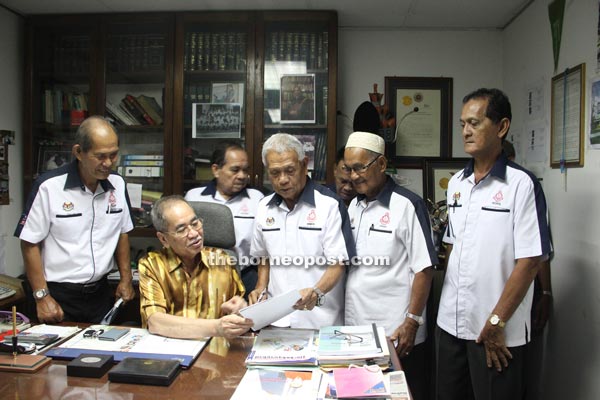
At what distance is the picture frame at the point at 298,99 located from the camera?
A: 10.4 ft

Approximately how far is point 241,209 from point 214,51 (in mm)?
1314

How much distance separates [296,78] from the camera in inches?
125

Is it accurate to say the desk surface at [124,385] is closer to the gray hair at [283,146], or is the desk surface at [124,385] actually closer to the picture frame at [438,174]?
the gray hair at [283,146]

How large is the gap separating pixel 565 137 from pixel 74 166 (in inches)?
97.9

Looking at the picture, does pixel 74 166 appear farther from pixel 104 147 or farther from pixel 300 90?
pixel 300 90

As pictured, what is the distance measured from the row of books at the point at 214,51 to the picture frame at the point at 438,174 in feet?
4.98

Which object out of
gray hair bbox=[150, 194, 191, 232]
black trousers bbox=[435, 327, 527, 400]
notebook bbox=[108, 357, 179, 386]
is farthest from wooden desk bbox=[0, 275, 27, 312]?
black trousers bbox=[435, 327, 527, 400]

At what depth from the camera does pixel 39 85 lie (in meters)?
3.33

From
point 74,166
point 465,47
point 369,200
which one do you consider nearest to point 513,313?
point 369,200

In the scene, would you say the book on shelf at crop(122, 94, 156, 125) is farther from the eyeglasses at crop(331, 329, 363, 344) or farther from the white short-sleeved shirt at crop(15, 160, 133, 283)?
the eyeglasses at crop(331, 329, 363, 344)

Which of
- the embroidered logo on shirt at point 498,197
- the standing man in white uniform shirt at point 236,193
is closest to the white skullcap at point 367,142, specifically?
the embroidered logo on shirt at point 498,197

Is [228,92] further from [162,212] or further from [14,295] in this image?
[14,295]

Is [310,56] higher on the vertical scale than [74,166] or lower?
higher

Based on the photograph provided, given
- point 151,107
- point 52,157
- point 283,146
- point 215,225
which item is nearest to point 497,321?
point 283,146
